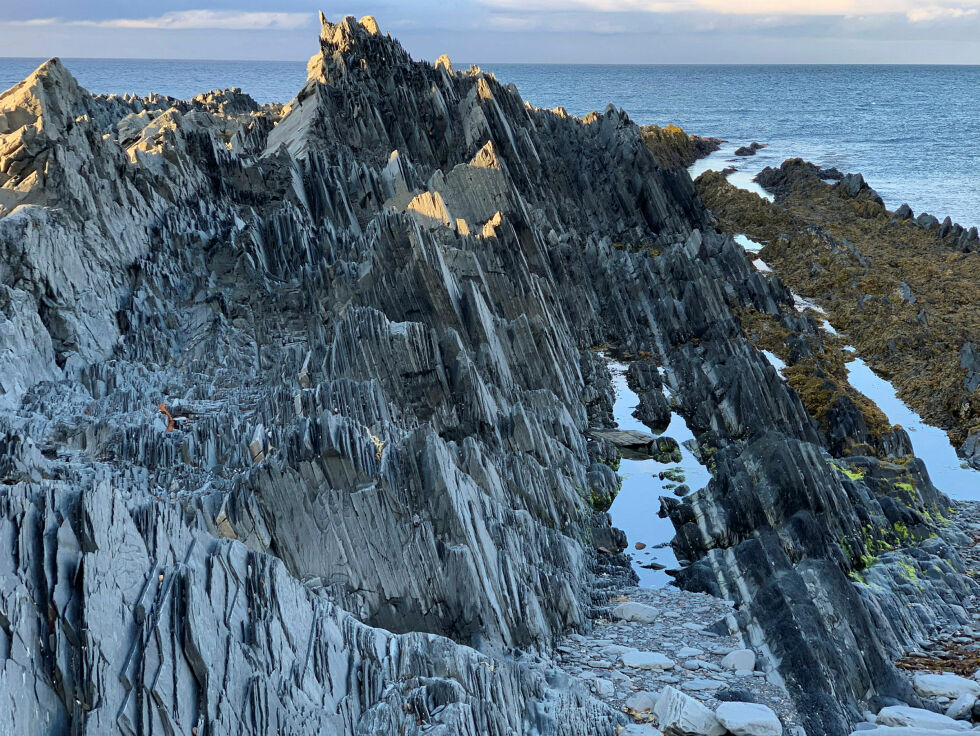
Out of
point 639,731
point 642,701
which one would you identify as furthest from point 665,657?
point 639,731

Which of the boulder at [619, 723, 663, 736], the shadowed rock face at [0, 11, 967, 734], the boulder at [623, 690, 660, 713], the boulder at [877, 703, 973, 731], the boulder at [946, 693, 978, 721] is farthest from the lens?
the boulder at [946, 693, 978, 721]

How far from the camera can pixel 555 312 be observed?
43.5 metres

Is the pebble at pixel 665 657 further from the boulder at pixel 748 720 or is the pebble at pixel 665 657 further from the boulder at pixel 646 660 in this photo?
the boulder at pixel 748 720

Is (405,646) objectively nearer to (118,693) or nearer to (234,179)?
(118,693)

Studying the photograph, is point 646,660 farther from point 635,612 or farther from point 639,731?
point 639,731

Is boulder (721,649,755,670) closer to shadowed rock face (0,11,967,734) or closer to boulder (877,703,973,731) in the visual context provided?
shadowed rock face (0,11,967,734)

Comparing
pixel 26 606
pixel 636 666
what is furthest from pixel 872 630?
pixel 26 606

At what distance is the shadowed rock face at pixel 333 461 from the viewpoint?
40.6 feet

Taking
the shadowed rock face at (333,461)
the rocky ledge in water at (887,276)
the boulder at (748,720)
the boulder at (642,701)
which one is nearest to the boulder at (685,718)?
the boulder at (748,720)

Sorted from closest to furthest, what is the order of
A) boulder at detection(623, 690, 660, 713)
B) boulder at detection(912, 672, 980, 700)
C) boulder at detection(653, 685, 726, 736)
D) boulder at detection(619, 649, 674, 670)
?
1. boulder at detection(653, 685, 726, 736)
2. boulder at detection(623, 690, 660, 713)
3. boulder at detection(619, 649, 674, 670)
4. boulder at detection(912, 672, 980, 700)

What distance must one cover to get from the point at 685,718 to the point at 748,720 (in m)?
1.19

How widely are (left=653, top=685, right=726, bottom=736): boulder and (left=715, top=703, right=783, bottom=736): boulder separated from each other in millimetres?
173

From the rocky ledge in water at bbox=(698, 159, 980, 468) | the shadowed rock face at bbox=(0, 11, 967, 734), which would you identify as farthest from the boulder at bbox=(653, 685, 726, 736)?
the rocky ledge in water at bbox=(698, 159, 980, 468)

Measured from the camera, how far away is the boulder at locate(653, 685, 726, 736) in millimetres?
16781
